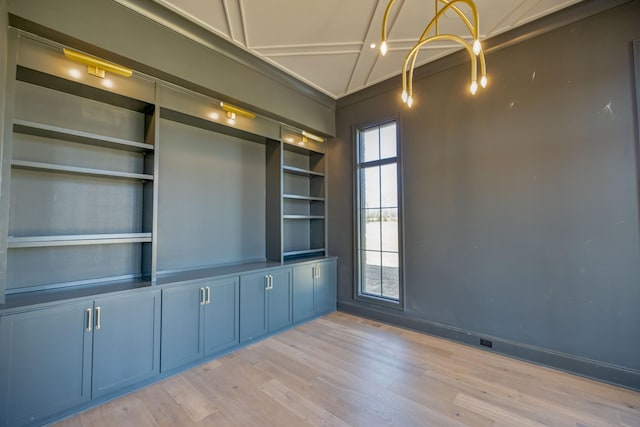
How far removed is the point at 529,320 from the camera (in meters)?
2.94

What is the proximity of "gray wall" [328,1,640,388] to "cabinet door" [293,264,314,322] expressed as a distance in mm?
1202

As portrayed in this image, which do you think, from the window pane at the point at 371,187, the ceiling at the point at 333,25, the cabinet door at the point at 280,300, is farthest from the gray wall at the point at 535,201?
the cabinet door at the point at 280,300

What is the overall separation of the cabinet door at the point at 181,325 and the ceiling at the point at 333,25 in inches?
106

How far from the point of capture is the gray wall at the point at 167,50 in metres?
2.20

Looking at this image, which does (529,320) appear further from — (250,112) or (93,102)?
(93,102)

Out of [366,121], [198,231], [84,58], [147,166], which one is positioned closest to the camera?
[84,58]

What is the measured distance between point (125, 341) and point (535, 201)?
4107 mm

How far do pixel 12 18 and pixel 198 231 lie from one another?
90.2 inches

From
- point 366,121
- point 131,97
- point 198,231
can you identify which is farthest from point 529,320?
point 131,97

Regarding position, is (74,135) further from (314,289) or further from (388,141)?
(388,141)

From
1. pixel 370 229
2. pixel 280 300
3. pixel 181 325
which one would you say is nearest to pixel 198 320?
pixel 181 325

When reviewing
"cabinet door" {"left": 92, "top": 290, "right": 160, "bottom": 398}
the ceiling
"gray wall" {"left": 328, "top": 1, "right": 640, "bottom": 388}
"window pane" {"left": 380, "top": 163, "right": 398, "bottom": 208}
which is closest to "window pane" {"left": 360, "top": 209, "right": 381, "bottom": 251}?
"window pane" {"left": 380, "top": 163, "right": 398, "bottom": 208}

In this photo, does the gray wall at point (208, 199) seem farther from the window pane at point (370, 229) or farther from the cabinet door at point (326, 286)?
the window pane at point (370, 229)

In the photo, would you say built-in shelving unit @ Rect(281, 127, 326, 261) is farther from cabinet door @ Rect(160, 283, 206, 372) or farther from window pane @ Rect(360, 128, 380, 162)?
cabinet door @ Rect(160, 283, 206, 372)
